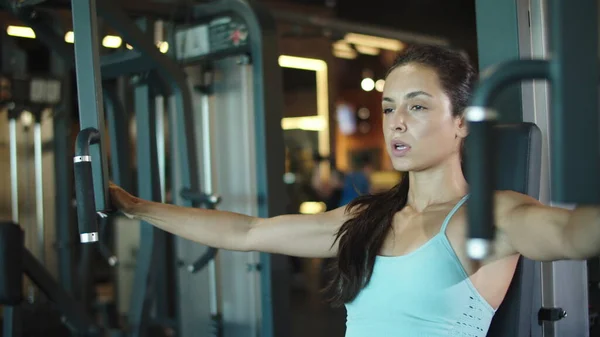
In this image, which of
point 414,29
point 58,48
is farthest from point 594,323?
point 414,29

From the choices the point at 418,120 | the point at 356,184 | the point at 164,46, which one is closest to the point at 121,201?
the point at 418,120

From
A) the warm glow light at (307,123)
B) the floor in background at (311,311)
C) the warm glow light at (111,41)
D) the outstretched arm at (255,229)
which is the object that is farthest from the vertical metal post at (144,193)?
the warm glow light at (307,123)

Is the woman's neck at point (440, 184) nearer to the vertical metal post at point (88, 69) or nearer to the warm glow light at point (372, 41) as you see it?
the vertical metal post at point (88, 69)

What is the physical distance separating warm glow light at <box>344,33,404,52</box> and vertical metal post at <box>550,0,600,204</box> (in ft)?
13.6

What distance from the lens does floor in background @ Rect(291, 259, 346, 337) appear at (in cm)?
496

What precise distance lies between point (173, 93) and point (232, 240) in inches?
64.2

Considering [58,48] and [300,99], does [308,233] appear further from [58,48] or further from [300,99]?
[300,99]

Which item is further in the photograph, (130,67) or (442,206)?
(130,67)

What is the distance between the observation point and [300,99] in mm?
8477

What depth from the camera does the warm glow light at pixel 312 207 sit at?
7199 millimetres

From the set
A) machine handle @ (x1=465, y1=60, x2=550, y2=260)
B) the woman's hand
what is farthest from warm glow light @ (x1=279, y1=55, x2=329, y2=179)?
machine handle @ (x1=465, y1=60, x2=550, y2=260)

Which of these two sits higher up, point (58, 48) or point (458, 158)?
point (58, 48)

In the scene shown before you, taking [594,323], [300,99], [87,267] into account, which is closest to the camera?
[594,323]

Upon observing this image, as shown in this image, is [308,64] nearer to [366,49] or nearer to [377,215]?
[366,49]
